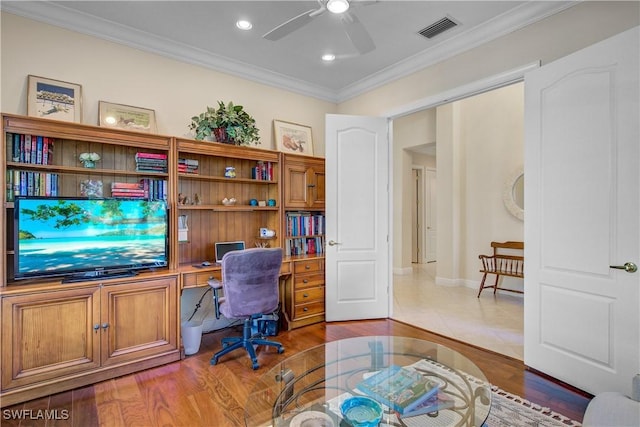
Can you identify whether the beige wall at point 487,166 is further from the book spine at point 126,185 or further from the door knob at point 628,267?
the book spine at point 126,185

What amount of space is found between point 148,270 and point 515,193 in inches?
195

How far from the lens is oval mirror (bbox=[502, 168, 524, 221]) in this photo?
472 centimetres

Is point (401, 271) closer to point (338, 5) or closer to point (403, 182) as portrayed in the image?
point (403, 182)

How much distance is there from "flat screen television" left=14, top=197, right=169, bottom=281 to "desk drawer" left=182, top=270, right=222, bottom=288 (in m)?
0.23

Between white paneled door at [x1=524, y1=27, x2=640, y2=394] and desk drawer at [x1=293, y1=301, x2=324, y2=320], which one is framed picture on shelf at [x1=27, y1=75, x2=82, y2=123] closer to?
desk drawer at [x1=293, y1=301, x2=324, y2=320]

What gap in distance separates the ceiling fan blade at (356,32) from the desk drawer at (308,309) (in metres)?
2.57

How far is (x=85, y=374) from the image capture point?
2277 millimetres

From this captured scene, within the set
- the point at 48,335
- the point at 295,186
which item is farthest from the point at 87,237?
the point at 295,186

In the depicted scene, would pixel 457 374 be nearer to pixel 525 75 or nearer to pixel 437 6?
pixel 525 75

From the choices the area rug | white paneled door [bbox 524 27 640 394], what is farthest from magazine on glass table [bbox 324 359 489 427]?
white paneled door [bbox 524 27 640 394]

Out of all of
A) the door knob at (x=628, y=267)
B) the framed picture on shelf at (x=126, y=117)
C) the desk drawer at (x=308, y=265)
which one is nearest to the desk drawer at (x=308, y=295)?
the desk drawer at (x=308, y=265)

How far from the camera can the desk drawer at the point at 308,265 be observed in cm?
346

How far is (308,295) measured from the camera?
355 cm

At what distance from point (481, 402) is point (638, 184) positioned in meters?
1.62
